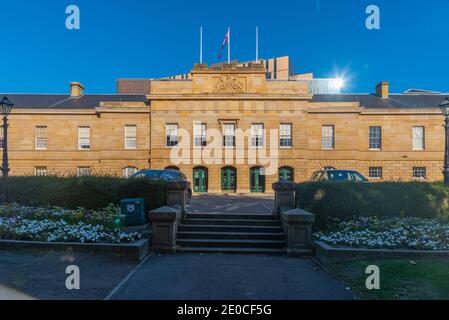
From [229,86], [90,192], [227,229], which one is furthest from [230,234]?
[229,86]

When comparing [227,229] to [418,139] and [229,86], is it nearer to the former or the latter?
[229,86]

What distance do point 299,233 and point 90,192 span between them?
7.19 meters

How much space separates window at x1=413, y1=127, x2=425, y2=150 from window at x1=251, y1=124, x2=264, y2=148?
53.1ft

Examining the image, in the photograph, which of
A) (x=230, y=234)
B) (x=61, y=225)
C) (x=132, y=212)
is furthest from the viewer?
(x=132, y=212)

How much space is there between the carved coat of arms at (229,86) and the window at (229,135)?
3.42 meters

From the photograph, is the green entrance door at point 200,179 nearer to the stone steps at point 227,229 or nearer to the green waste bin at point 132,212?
the stone steps at point 227,229

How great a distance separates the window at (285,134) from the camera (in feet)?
113

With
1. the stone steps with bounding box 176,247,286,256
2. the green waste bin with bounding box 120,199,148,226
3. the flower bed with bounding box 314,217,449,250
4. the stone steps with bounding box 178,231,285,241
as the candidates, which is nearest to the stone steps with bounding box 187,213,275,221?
the stone steps with bounding box 178,231,285,241

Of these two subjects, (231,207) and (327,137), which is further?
(327,137)

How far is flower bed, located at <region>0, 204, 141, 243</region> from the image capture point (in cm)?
906

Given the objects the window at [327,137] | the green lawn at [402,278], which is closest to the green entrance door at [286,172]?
the window at [327,137]

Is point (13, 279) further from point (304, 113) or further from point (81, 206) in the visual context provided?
point (304, 113)

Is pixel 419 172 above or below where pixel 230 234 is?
above

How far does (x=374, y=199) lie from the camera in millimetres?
11305
